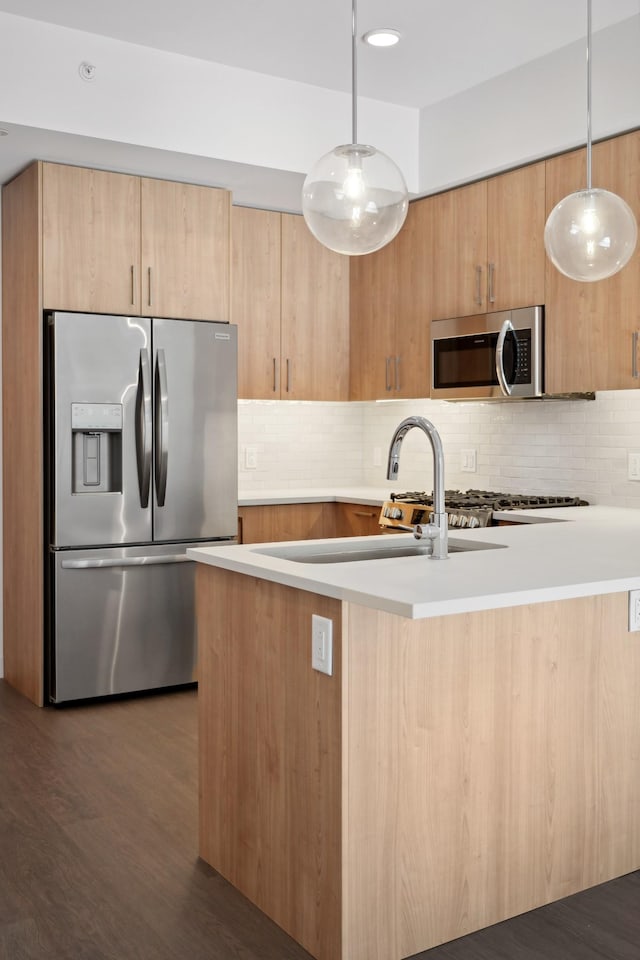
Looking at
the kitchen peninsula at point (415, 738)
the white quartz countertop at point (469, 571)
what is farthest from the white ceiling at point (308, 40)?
the kitchen peninsula at point (415, 738)

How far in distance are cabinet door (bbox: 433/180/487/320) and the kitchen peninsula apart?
2.21 meters

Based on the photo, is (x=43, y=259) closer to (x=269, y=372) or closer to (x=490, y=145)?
(x=269, y=372)

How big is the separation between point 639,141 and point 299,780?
2896 mm

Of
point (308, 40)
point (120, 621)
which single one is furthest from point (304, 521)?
point (308, 40)

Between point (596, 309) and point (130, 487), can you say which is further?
point (130, 487)

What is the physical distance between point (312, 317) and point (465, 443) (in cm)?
115

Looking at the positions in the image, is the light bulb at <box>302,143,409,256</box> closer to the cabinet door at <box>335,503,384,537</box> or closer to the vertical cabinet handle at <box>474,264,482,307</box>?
the vertical cabinet handle at <box>474,264,482,307</box>

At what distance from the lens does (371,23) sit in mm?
3648

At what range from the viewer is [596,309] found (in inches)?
157

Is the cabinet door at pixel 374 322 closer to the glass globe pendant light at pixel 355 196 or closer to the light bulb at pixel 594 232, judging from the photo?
the light bulb at pixel 594 232

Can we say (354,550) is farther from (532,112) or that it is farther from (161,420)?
(532,112)

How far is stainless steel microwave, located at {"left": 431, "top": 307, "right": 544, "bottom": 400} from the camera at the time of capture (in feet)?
14.0

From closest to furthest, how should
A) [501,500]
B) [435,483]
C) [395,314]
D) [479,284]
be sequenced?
[435,483]
[501,500]
[479,284]
[395,314]

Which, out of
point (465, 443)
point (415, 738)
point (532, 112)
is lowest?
point (415, 738)
